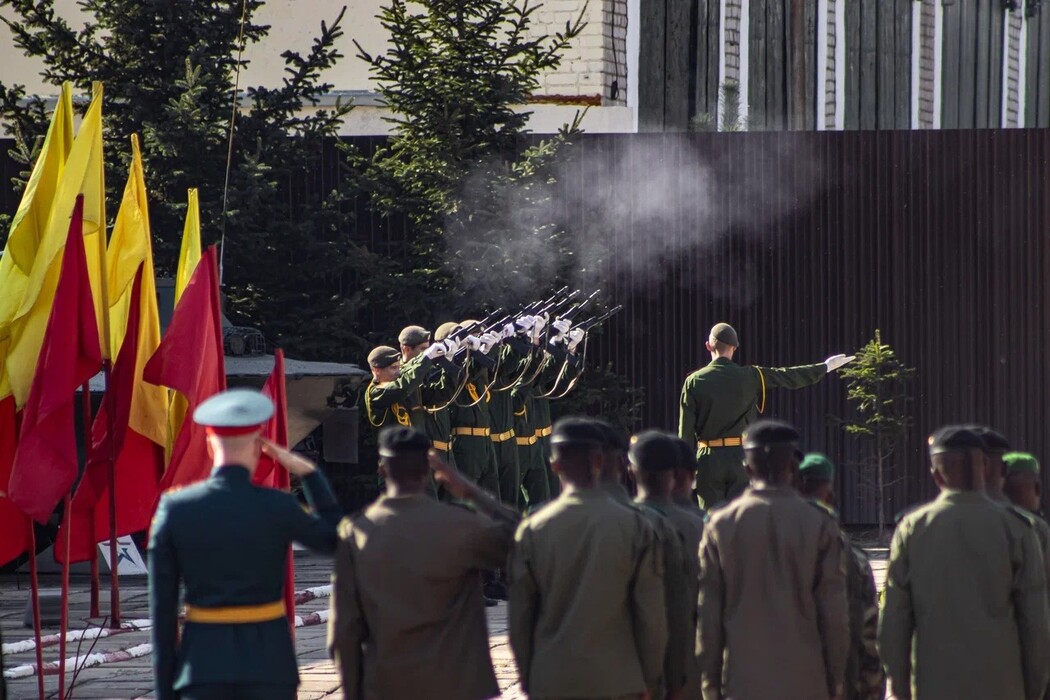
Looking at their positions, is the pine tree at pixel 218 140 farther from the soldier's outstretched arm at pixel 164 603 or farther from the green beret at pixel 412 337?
the soldier's outstretched arm at pixel 164 603

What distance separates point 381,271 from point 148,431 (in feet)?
Answer: 21.9

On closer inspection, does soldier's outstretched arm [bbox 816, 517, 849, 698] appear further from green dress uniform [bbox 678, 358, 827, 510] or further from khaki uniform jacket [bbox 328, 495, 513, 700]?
green dress uniform [bbox 678, 358, 827, 510]

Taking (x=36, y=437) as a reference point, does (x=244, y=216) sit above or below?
above

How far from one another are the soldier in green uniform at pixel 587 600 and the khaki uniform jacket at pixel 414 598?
156 mm

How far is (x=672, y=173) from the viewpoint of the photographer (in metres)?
16.4

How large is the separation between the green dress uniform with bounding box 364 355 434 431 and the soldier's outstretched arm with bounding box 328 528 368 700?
604 centimetres

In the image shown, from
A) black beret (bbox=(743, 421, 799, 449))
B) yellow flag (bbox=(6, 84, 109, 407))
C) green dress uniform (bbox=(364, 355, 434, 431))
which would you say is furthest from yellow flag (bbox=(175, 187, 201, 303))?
black beret (bbox=(743, 421, 799, 449))

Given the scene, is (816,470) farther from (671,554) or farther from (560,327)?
(560,327)

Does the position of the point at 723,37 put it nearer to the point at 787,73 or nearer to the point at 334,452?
the point at 787,73

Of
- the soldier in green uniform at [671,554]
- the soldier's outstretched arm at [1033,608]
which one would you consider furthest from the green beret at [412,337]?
the soldier's outstretched arm at [1033,608]

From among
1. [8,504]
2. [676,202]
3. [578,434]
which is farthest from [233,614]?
[676,202]

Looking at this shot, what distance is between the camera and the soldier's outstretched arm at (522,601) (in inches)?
236

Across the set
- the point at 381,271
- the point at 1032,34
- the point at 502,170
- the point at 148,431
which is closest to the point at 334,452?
the point at 381,271

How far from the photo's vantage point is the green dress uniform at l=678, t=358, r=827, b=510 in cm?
1240
